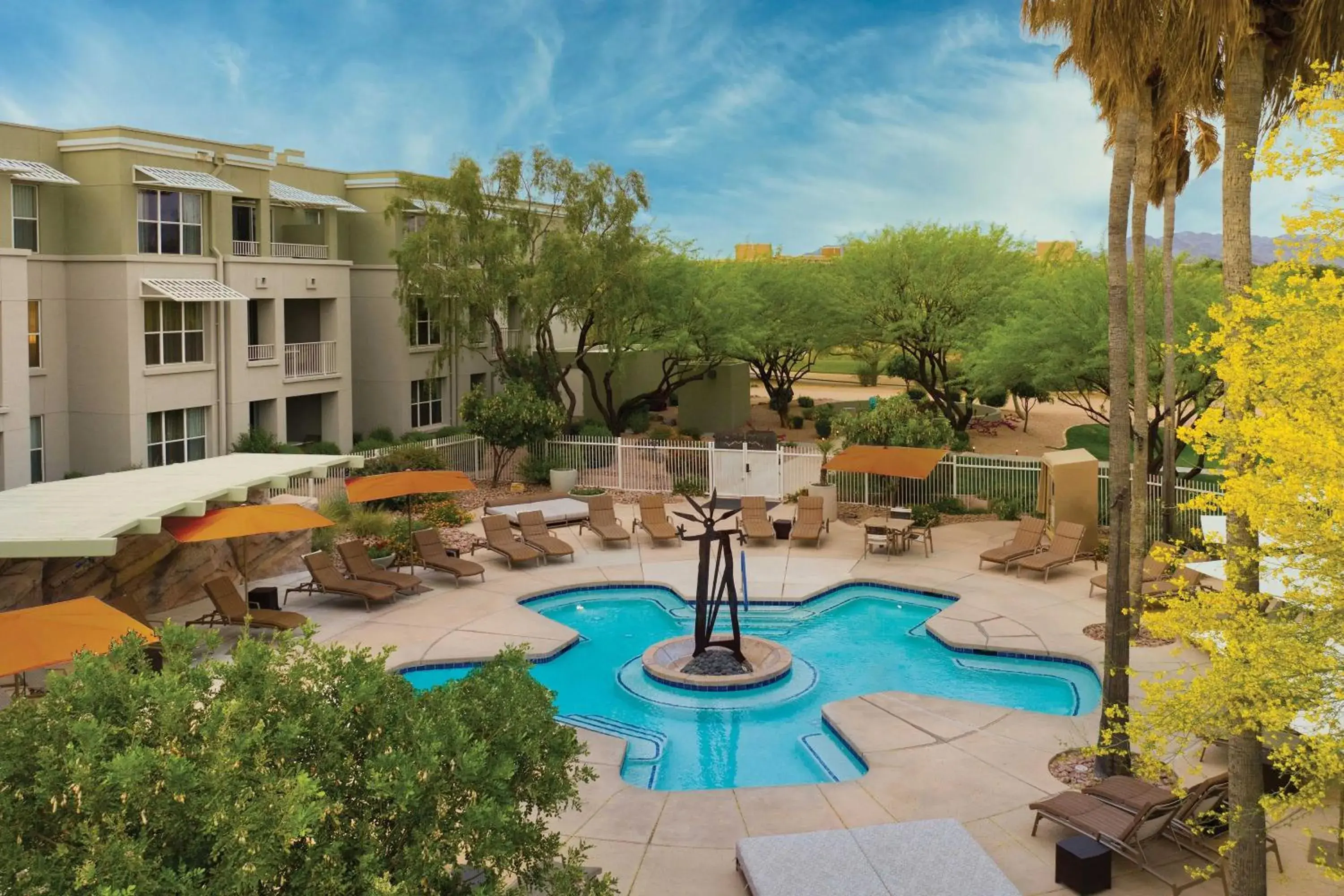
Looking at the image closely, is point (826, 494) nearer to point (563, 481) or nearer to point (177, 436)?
point (563, 481)

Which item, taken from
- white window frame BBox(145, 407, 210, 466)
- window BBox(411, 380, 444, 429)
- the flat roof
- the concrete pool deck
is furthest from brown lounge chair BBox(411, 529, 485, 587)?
window BBox(411, 380, 444, 429)

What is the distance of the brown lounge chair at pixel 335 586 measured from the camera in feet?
66.4

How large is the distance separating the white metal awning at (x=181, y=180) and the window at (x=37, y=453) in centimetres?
692

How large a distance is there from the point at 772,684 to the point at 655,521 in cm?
872

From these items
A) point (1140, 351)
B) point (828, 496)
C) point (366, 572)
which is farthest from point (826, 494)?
point (366, 572)

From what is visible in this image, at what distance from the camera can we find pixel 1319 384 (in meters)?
8.40

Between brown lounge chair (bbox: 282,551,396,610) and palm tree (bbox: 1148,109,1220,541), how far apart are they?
14.0 metres

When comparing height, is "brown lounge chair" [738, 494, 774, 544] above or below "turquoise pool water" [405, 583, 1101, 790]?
above

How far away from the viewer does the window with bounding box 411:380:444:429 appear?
41.0 meters

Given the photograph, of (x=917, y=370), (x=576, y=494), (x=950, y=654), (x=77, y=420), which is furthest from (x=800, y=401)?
(x=950, y=654)

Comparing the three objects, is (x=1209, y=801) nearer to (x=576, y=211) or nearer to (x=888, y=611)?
(x=888, y=611)

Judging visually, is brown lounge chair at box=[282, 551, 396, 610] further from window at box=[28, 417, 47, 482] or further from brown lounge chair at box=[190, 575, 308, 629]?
window at box=[28, 417, 47, 482]

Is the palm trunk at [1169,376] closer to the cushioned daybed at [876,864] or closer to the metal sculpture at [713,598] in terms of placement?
the metal sculpture at [713,598]

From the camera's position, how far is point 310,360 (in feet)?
121
